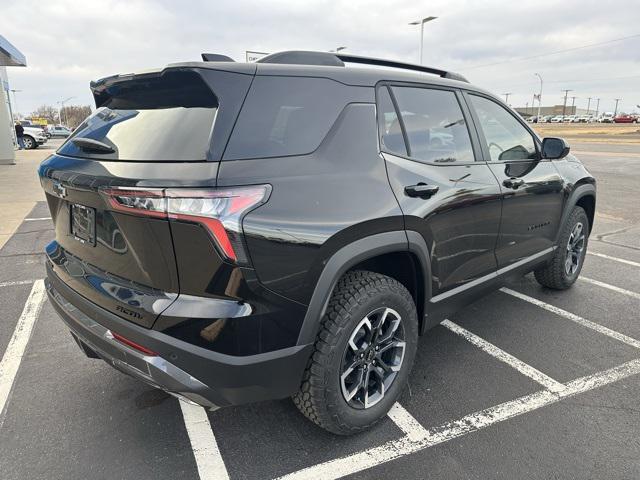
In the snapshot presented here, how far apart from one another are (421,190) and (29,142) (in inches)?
1245

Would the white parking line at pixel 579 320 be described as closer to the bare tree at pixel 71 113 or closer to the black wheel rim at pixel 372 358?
the black wheel rim at pixel 372 358

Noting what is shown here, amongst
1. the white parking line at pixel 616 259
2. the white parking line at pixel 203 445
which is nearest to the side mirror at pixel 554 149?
the white parking line at pixel 616 259

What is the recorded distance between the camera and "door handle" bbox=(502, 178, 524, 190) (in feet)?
10.5

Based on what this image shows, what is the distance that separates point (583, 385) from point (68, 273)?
3058 mm

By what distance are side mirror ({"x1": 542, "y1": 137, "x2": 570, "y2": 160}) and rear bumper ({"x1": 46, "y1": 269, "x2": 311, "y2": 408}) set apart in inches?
108

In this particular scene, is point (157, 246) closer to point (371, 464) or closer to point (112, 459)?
point (112, 459)

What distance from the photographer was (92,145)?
87.4 inches

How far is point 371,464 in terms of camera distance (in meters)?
2.26

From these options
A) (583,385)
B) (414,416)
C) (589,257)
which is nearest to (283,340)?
(414,416)

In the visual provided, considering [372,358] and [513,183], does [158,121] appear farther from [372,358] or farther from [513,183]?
[513,183]

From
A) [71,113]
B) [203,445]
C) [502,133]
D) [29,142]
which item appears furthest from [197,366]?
[71,113]

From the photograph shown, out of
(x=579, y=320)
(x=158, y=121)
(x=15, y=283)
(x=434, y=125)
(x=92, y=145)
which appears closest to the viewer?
(x=158, y=121)

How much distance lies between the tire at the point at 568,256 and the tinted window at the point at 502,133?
0.93m

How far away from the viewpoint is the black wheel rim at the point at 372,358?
2.34 metres
